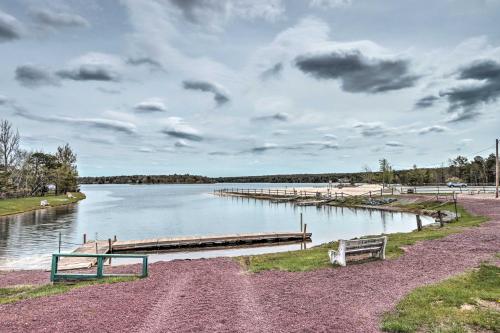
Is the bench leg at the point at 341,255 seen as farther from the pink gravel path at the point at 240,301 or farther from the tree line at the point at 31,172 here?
the tree line at the point at 31,172

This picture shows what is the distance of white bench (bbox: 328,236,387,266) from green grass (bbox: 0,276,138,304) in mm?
7468

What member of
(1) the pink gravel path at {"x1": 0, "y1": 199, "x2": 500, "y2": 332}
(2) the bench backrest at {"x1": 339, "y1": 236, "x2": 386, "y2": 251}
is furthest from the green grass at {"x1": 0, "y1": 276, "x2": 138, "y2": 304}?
(2) the bench backrest at {"x1": 339, "y1": 236, "x2": 386, "y2": 251}

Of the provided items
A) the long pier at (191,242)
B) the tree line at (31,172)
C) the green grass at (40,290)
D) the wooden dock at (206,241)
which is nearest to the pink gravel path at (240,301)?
the green grass at (40,290)

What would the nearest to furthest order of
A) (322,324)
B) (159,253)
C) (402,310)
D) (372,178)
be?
(322,324)
(402,310)
(159,253)
(372,178)

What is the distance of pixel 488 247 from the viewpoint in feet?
47.9

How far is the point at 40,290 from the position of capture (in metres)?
11.4

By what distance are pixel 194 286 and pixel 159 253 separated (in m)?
19.0

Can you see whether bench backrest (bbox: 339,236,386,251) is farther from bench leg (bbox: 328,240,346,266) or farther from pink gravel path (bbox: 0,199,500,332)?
pink gravel path (bbox: 0,199,500,332)

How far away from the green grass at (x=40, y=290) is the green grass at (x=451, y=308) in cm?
894

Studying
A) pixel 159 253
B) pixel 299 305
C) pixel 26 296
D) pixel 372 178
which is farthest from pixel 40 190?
pixel 372 178

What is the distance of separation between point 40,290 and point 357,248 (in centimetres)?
1126

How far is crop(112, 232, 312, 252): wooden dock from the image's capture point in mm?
29266

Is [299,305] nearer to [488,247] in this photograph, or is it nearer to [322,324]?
[322,324]

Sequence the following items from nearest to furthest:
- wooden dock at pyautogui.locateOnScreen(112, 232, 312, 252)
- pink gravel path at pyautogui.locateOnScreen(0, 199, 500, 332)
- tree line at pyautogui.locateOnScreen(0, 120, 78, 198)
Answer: pink gravel path at pyautogui.locateOnScreen(0, 199, 500, 332), wooden dock at pyautogui.locateOnScreen(112, 232, 312, 252), tree line at pyautogui.locateOnScreen(0, 120, 78, 198)
